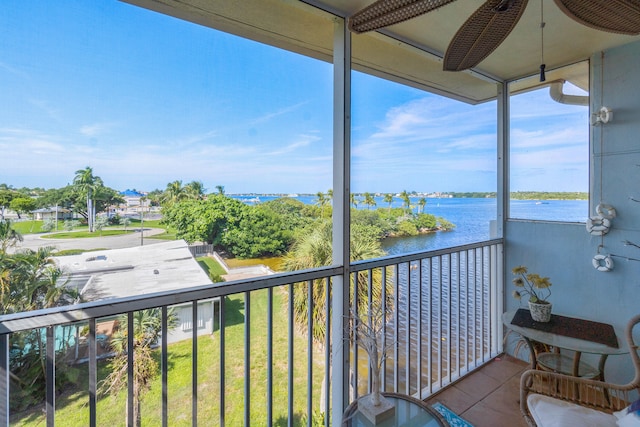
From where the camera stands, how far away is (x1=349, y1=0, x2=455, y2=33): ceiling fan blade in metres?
1.14

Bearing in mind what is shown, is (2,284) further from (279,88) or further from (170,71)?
(279,88)

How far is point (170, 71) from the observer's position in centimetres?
155

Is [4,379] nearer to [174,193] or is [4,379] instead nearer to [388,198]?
[174,193]

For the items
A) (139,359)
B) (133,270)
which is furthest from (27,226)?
(139,359)

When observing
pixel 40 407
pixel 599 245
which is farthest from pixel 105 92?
pixel 599 245

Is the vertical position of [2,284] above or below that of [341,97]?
below

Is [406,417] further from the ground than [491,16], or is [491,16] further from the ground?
[491,16]

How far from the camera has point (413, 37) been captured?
200 centimetres

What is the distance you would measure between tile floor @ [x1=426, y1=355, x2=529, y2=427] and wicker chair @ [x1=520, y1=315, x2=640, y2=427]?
489mm

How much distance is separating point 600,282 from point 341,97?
2.46 metres

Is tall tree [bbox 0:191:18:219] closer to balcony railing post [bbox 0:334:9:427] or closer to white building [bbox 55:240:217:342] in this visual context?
white building [bbox 55:240:217:342]

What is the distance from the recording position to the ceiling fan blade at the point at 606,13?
1.10 metres

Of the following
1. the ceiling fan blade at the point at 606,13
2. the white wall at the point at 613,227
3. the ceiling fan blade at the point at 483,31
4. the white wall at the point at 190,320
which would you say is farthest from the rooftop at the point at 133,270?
the white wall at the point at 613,227

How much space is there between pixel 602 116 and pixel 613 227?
0.84m
